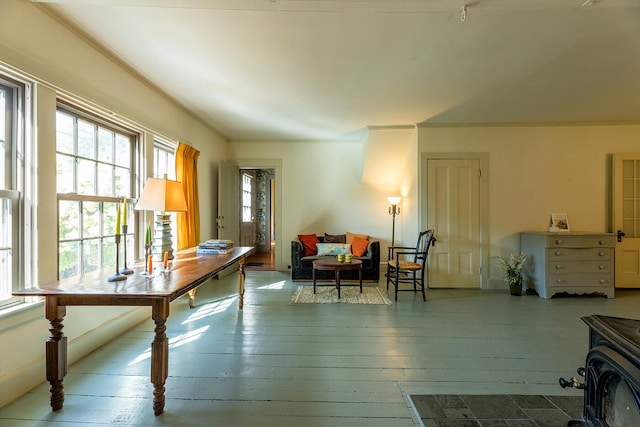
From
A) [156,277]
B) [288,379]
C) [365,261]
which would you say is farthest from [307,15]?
[365,261]

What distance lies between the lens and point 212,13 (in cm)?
184

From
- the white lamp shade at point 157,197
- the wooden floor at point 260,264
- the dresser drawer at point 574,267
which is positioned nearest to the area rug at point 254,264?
the wooden floor at point 260,264

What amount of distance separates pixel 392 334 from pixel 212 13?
2.82 metres

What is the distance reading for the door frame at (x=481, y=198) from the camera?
163 inches

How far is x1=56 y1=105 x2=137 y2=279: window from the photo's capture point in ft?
7.00

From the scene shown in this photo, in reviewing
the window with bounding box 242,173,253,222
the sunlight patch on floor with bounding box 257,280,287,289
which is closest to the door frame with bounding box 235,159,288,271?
the sunlight patch on floor with bounding box 257,280,287,289

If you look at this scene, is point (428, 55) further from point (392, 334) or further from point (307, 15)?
point (392, 334)

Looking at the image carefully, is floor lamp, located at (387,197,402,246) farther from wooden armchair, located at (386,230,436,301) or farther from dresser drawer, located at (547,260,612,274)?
dresser drawer, located at (547,260,612,274)

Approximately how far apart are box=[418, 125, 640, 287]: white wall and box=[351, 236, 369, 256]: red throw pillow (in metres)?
1.83

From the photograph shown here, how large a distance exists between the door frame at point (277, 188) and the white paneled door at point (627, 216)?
5.02 metres

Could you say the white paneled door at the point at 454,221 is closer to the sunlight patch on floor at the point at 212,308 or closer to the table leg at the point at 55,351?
the sunlight patch on floor at the point at 212,308

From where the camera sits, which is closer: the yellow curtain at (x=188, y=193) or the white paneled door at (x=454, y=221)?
the yellow curtain at (x=188, y=193)

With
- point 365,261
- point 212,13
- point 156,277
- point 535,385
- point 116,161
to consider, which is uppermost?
point 212,13

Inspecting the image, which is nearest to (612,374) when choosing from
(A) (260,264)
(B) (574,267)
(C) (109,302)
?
(C) (109,302)
